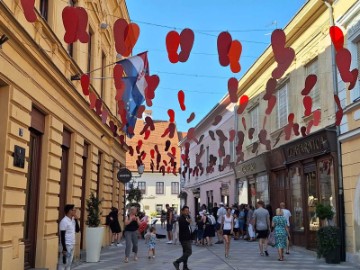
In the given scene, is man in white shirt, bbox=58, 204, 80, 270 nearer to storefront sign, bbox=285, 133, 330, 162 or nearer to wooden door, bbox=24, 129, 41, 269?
wooden door, bbox=24, 129, 41, 269

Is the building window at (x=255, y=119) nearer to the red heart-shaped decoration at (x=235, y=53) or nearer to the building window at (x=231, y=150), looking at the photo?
the building window at (x=231, y=150)

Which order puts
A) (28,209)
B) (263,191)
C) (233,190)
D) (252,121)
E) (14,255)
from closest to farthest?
(14,255) < (28,209) < (263,191) < (252,121) < (233,190)

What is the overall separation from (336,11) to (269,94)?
5057 mm

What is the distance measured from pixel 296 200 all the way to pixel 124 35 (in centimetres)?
1299

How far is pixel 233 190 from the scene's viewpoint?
28.7 metres

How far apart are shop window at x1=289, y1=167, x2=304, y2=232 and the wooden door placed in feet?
35.4

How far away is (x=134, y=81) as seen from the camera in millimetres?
14398

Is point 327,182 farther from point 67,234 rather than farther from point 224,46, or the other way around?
point 67,234

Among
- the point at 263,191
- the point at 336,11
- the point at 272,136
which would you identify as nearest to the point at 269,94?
the point at 336,11

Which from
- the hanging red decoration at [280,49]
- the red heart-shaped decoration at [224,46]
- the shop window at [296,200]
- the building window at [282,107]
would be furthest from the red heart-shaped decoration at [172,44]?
the building window at [282,107]

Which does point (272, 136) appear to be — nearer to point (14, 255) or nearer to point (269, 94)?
point (269, 94)

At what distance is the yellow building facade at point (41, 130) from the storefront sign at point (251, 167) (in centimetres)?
853

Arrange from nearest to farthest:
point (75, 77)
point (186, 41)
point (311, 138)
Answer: point (186, 41)
point (75, 77)
point (311, 138)

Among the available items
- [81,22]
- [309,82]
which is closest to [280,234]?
[309,82]
